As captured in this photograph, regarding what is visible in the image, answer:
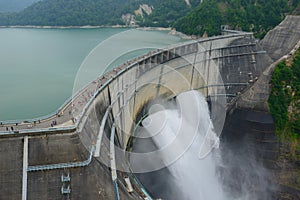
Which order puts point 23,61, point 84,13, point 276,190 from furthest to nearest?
point 84,13
point 23,61
point 276,190

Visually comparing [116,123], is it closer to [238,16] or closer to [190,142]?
[190,142]

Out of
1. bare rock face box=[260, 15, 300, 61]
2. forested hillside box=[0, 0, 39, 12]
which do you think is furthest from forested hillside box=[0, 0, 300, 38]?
forested hillside box=[0, 0, 39, 12]

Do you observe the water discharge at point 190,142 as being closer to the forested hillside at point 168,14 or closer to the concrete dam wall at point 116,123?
the concrete dam wall at point 116,123

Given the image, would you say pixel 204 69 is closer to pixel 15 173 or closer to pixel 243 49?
pixel 243 49

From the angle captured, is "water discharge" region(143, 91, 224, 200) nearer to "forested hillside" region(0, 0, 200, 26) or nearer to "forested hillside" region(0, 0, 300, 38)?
"forested hillside" region(0, 0, 300, 38)

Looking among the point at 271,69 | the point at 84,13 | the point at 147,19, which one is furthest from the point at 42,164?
the point at 84,13

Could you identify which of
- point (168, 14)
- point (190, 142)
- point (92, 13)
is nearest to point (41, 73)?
point (190, 142)
